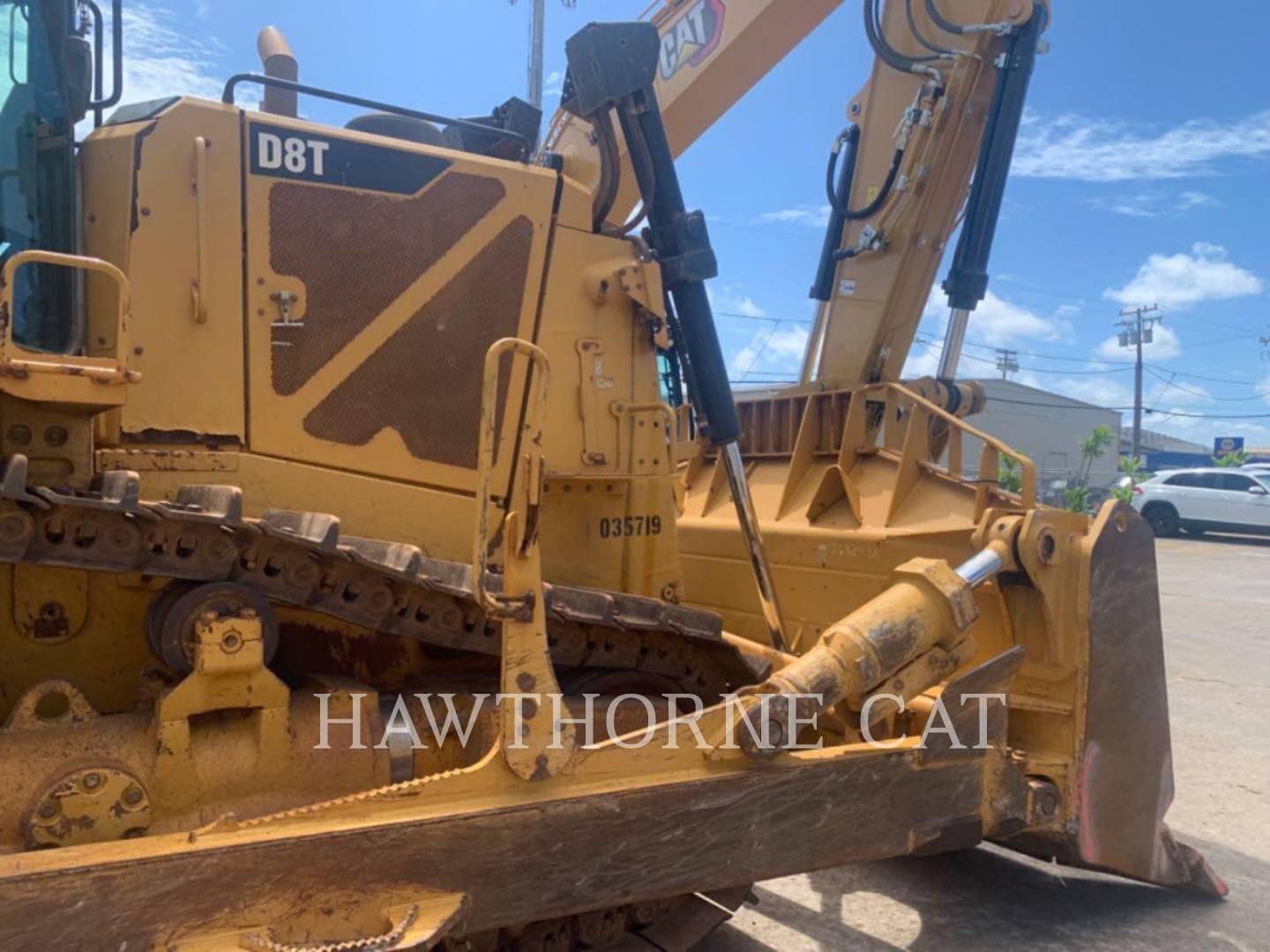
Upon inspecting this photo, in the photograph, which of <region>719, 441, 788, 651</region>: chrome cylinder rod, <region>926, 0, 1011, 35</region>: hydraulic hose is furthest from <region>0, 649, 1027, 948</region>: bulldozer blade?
<region>926, 0, 1011, 35</region>: hydraulic hose

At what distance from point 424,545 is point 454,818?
1.09 meters

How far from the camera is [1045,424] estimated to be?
5362cm

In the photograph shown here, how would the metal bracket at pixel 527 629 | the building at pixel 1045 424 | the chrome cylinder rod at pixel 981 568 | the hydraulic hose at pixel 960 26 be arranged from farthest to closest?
the building at pixel 1045 424 < the hydraulic hose at pixel 960 26 < the chrome cylinder rod at pixel 981 568 < the metal bracket at pixel 527 629

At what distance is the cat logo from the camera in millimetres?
5648

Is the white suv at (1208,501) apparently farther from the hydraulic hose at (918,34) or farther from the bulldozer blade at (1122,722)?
the bulldozer blade at (1122,722)

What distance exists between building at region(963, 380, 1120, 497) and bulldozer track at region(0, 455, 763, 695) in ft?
163

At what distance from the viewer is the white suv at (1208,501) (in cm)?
2381

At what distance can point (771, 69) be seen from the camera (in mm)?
5871

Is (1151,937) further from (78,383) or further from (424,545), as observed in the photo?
(78,383)

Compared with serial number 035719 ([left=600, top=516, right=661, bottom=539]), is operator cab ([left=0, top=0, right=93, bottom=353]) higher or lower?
higher

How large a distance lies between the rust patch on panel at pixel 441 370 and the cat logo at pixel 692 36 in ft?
8.16

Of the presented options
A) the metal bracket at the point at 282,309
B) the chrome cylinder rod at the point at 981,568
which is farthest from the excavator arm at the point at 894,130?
the metal bracket at the point at 282,309

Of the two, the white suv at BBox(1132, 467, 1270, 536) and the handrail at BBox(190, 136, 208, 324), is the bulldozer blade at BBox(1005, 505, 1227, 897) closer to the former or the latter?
the handrail at BBox(190, 136, 208, 324)

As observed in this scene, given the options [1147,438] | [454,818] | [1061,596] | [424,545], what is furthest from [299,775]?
[1147,438]
